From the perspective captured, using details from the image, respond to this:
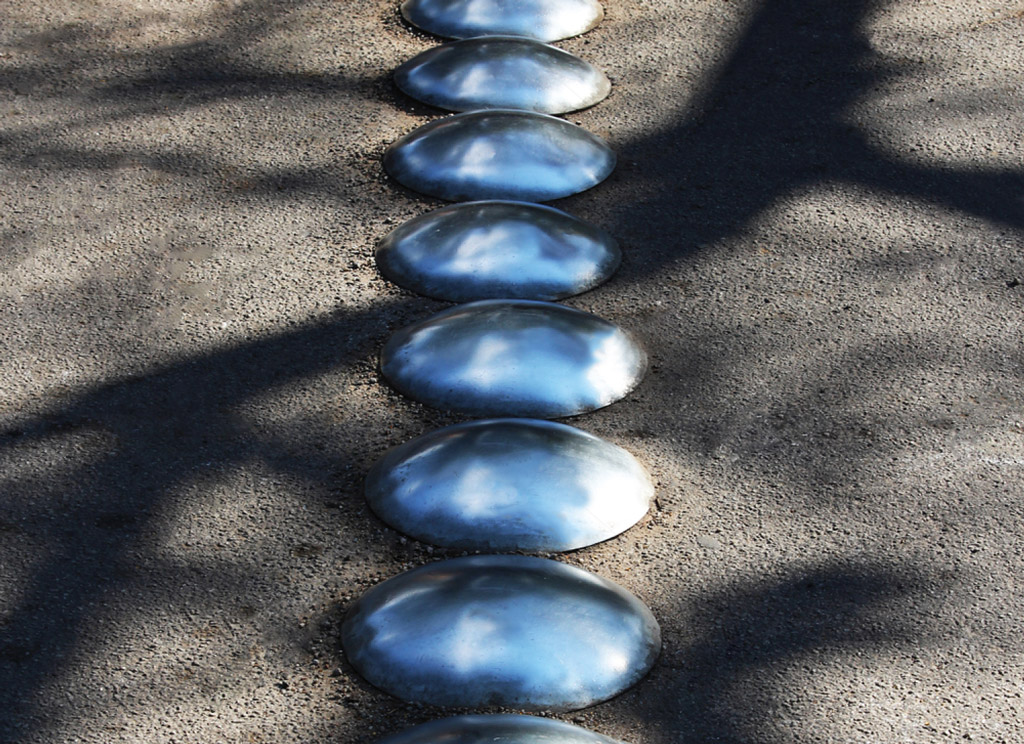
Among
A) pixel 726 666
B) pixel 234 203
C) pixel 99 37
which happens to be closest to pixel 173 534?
pixel 726 666

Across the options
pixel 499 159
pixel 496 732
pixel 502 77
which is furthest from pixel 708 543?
pixel 502 77

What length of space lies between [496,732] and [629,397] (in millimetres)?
1199

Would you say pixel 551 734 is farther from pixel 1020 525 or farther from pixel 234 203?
pixel 234 203

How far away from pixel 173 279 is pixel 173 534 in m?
1.08

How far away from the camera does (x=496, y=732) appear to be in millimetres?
2012

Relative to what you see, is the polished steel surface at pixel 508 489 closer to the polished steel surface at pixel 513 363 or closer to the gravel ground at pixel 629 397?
the gravel ground at pixel 629 397

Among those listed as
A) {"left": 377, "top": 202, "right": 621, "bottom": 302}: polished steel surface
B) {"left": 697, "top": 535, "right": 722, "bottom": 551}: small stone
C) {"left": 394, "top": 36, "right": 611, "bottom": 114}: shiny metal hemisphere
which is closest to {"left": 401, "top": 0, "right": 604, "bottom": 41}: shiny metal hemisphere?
→ {"left": 394, "top": 36, "right": 611, "bottom": 114}: shiny metal hemisphere

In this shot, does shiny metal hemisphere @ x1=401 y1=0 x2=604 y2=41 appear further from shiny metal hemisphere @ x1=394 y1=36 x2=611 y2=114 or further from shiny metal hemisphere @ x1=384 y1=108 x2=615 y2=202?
shiny metal hemisphere @ x1=384 y1=108 x2=615 y2=202

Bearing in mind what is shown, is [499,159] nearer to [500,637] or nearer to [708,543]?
[708,543]

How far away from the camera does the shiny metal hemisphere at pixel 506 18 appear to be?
4.75 m

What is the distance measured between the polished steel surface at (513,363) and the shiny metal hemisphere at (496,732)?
1.02 meters

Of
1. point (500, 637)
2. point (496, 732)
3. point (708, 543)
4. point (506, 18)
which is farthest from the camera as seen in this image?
point (506, 18)

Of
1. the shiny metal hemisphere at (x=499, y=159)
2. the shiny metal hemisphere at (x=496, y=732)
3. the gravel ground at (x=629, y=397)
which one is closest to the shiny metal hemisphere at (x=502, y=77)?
the gravel ground at (x=629, y=397)

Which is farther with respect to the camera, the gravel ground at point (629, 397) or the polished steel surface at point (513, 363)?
the polished steel surface at point (513, 363)
